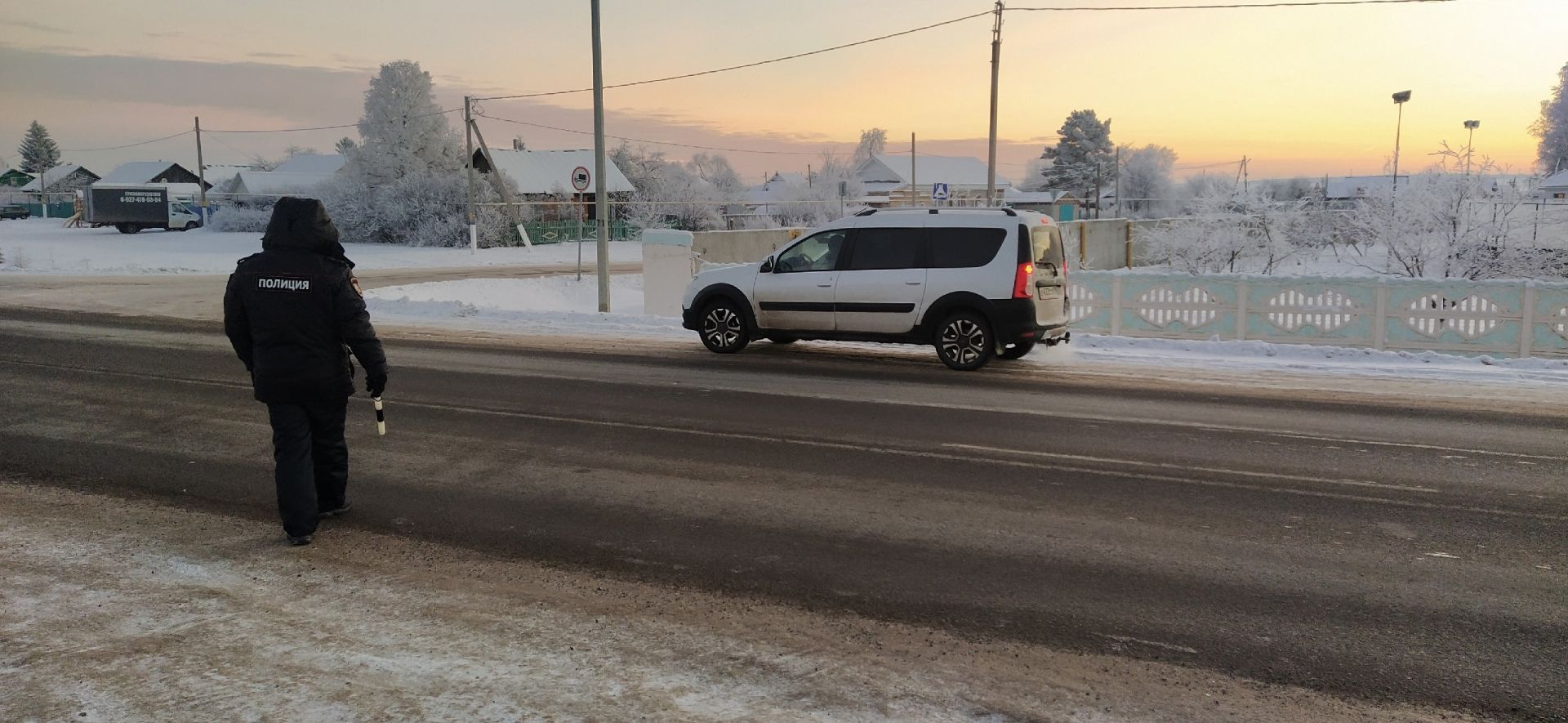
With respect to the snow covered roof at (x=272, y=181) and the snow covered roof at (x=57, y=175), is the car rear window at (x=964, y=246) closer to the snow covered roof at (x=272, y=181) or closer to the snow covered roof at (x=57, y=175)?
the snow covered roof at (x=272, y=181)

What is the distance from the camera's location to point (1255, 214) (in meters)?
38.1

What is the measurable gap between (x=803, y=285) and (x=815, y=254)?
43 centimetres

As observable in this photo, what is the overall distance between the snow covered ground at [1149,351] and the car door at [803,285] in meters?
1.53

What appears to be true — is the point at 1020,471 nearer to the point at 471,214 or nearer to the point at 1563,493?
the point at 1563,493

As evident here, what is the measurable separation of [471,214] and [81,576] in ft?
140

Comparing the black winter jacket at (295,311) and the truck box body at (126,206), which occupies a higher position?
the truck box body at (126,206)

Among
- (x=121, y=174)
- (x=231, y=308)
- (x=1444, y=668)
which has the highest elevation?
(x=121, y=174)

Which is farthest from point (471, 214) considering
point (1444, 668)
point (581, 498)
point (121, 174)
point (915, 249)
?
point (121, 174)

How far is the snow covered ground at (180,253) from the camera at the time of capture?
34.5 meters

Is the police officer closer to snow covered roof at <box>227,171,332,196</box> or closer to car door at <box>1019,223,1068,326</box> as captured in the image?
car door at <box>1019,223,1068,326</box>

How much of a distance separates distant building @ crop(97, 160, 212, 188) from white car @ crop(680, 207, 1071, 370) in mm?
107290

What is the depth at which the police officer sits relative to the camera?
5738 millimetres

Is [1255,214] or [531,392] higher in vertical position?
[1255,214]

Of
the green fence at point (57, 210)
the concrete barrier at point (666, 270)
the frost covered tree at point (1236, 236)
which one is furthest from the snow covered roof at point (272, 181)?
the concrete barrier at point (666, 270)
